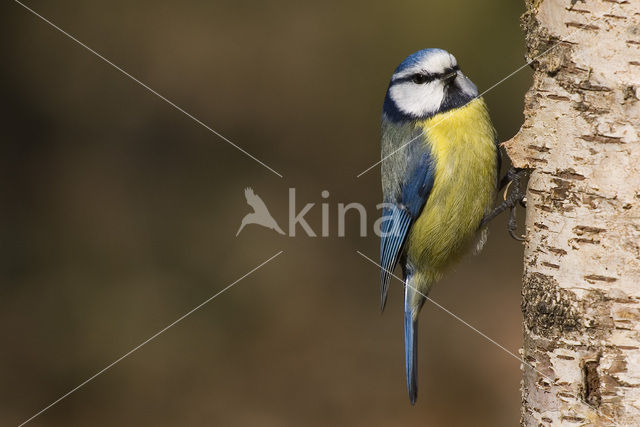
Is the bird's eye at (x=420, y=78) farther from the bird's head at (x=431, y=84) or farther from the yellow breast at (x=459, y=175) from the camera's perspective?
the yellow breast at (x=459, y=175)

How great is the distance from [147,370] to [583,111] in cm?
336

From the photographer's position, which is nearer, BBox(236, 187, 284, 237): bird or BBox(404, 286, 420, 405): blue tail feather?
BBox(404, 286, 420, 405): blue tail feather

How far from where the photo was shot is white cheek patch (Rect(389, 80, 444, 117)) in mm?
2727

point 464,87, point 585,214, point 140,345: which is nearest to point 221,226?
point 140,345

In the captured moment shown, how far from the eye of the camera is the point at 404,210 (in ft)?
9.42

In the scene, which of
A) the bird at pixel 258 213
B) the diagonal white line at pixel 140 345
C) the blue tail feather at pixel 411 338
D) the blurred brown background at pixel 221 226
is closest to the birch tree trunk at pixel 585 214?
the blue tail feather at pixel 411 338

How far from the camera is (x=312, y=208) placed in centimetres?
538

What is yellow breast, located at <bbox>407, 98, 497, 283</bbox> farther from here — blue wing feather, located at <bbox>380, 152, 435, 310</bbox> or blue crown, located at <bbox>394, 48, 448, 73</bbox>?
blue crown, located at <bbox>394, 48, 448, 73</bbox>

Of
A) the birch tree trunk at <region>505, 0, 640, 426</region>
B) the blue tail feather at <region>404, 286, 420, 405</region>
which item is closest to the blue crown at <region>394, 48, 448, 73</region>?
the birch tree trunk at <region>505, 0, 640, 426</region>

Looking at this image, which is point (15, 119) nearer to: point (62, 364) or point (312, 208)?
point (62, 364)

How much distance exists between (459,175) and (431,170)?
0.12m

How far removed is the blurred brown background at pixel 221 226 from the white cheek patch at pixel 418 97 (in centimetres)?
197

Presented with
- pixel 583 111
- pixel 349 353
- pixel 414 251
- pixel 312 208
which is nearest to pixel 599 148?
pixel 583 111

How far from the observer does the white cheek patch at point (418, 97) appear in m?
2.73
